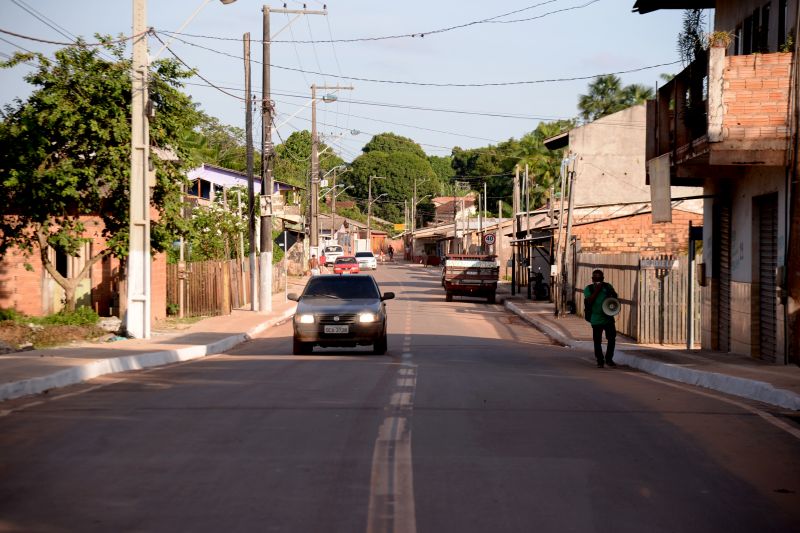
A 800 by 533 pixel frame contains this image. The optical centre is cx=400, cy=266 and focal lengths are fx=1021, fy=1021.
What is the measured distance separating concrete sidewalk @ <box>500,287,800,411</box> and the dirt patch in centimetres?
1097

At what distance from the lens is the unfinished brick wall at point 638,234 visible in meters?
42.4

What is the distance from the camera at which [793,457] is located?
8906 mm

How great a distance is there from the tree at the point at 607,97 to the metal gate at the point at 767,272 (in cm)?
5727

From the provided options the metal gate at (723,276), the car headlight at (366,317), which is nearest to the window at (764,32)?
the metal gate at (723,276)

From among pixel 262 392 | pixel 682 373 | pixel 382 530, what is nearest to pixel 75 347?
pixel 262 392

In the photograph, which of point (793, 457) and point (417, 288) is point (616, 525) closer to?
point (793, 457)

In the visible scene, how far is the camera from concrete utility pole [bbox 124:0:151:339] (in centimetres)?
2158

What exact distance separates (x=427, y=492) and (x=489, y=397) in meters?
5.65

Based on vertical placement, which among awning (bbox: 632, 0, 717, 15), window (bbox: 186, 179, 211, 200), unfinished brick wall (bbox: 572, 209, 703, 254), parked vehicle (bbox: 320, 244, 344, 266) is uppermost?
awning (bbox: 632, 0, 717, 15)

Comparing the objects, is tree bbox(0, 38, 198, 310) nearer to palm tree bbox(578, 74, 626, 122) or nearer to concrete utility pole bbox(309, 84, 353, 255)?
concrete utility pole bbox(309, 84, 353, 255)

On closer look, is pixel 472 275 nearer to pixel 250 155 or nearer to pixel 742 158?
pixel 250 155

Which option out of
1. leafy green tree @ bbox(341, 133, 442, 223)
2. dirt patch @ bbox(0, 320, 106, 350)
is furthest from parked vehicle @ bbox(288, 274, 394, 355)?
leafy green tree @ bbox(341, 133, 442, 223)

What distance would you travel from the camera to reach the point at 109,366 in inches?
650

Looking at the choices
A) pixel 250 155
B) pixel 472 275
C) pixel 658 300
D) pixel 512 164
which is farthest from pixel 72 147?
pixel 512 164
